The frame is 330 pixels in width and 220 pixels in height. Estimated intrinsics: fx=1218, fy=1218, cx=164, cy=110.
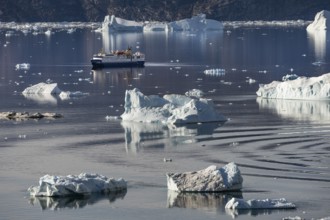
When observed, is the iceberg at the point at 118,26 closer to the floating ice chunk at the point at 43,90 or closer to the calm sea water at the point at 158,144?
the calm sea water at the point at 158,144

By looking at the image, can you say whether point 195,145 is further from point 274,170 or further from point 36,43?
point 36,43

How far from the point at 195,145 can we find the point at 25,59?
59.8 metres

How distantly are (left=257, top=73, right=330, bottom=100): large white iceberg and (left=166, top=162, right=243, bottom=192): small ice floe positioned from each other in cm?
2403

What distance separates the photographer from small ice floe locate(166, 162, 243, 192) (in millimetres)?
33188

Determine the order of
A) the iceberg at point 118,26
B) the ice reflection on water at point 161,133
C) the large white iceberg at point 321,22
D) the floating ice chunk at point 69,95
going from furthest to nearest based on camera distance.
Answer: the iceberg at point 118,26 < the large white iceberg at point 321,22 < the floating ice chunk at point 69,95 < the ice reflection on water at point 161,133

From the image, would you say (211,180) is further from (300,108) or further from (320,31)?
(320,31)

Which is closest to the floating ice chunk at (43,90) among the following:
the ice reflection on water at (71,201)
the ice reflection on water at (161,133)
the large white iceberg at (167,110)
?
the large white iceberg at (167,110)

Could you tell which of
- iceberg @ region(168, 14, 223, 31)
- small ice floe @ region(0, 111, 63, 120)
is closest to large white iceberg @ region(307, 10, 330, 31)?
iceberg @ region(168, 14, 223, 31)

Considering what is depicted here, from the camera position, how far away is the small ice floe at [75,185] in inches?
1299

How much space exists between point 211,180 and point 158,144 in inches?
401

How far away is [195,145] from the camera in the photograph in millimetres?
42844

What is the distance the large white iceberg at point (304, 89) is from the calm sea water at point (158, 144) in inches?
25.5

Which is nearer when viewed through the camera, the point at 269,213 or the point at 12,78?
the point at 269,213

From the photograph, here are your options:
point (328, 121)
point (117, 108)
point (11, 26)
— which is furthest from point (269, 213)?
point (11, 26)
